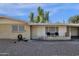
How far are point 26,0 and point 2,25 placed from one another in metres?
1.42

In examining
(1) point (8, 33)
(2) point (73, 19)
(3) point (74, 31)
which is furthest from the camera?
(1) point (8, 33)

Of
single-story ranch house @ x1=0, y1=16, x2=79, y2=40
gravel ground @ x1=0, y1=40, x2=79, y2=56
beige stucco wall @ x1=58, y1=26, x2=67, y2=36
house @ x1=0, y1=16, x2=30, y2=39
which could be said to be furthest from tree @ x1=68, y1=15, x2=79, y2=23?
house @ x1=0, y1=16, x2=30, y2=39

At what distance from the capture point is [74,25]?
8203 mm

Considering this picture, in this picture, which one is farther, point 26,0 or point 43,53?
point 43,53

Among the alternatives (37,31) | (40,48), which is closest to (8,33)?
(37,31)

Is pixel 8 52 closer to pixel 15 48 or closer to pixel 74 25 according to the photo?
pixel 15 48

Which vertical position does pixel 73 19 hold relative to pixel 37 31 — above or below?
above

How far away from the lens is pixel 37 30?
8711 millimetres

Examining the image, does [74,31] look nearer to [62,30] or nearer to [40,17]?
[62,30]

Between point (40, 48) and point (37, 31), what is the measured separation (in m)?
0.59

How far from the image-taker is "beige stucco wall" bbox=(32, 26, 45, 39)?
844 cm

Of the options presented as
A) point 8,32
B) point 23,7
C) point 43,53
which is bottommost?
point 43,53

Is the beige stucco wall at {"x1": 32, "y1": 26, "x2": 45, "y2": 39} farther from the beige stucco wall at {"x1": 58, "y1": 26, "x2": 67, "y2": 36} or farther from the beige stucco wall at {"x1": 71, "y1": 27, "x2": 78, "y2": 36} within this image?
the beige stucco wall at {"x1": 71, "y1": 27, "x2": 78, "y2": 36}

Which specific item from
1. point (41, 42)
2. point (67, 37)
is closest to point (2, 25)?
point (41, 42)
